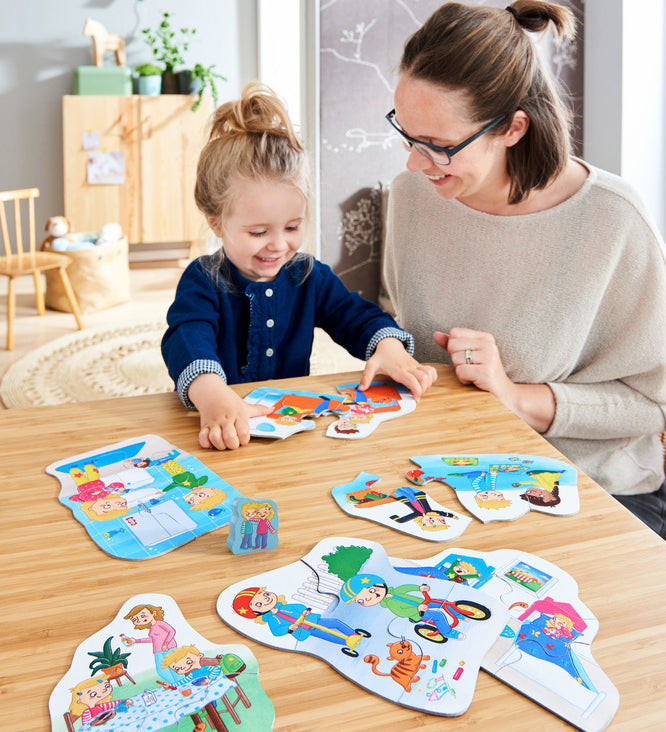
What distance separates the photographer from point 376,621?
0.65 m

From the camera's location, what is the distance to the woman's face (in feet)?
3.88

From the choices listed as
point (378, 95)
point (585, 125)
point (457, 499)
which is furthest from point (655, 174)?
point (457, 499)

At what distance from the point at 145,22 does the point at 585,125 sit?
2947 millimetres

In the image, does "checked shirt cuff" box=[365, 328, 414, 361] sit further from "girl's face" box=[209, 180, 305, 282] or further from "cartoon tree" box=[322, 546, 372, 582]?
"cartoon tree" box=[322, 546, 372, 582]

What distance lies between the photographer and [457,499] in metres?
0.85

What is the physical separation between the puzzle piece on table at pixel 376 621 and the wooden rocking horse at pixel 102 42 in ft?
14.9

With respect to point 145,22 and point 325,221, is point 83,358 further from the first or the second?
point 145,22

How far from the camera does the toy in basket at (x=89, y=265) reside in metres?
4.20

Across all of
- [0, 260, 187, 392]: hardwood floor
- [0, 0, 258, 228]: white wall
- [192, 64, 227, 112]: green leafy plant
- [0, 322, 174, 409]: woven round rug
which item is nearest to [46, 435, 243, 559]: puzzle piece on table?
[0, 322, 174, 409]: woven round rug

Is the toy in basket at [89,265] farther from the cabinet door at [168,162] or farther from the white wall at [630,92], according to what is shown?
the white wall at [630,92]

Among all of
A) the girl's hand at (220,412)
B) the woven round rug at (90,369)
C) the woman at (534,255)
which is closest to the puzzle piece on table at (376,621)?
the girl's hand at (220,412)

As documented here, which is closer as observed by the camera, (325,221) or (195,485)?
(195,485)

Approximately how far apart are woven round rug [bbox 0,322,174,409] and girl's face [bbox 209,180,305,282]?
1.85 m

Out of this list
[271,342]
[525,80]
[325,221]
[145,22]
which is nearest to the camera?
[525,80]
